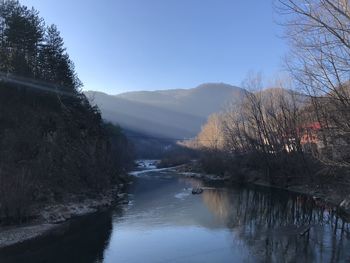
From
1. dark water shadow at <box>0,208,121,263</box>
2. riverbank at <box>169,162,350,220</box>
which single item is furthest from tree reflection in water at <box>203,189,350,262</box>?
dark water shadow at <box>0,208,121,263</box>

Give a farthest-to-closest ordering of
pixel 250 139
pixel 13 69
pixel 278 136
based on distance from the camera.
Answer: pixel 250 139, pixel 278 136, pixel 13 69

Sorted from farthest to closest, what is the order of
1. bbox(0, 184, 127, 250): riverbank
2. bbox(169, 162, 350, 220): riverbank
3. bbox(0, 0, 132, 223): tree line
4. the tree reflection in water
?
bbox(169, 162, 350, 220): riverbank → bbox(0, 0, 132, 223): tree line → bbox(0, 184, 127, 250): riverbank → the tree reflection in water

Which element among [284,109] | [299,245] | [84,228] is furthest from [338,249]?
[284,109]

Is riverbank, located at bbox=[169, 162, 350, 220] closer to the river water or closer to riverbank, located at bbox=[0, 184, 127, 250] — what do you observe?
the river water

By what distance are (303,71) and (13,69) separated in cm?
4320

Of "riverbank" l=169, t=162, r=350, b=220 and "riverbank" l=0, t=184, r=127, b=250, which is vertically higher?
"riverbank" l=169, t=162, r=350, b=220

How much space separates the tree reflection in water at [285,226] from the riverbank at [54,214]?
11.2m

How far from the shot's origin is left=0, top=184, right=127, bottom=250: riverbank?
25719mm

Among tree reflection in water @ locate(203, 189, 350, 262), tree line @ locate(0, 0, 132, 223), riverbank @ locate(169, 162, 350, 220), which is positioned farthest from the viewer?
riverbank @ locate(169, 162, 350, 220)

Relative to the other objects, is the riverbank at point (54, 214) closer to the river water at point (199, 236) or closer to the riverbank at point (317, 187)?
the river water at point (199, 236)

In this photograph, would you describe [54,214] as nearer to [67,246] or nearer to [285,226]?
[67,246]

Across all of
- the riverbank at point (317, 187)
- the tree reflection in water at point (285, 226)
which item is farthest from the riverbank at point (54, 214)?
the riverbank at point (317, 187)

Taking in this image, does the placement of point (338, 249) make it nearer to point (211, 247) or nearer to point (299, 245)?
point (299, 245)

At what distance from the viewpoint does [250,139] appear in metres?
66.6
